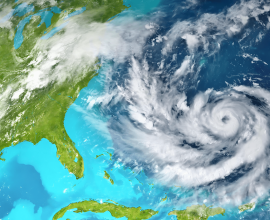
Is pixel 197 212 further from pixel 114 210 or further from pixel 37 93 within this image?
pixel 37 93

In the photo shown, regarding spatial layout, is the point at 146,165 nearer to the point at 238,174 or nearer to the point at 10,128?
the point at 238,174

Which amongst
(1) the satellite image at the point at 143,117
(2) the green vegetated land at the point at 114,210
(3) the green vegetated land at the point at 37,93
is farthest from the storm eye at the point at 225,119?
(3) the green vegetated land at the point at 37,93

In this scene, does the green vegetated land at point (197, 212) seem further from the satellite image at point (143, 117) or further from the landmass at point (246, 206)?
the landmass at point (246, 206)

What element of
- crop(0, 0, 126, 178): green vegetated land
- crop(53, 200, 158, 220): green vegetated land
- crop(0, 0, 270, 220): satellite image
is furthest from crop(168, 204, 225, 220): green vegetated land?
crop(0, 0, 126, 178): green vegetated land

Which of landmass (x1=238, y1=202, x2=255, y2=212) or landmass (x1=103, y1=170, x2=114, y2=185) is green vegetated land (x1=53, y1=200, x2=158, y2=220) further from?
landmass (x1=238, y1=202, x2=255, y2=212)

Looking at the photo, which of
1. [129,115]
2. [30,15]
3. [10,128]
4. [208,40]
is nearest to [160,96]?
[129,115]

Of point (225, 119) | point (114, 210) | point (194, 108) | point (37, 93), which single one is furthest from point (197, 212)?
point (37, 93)
